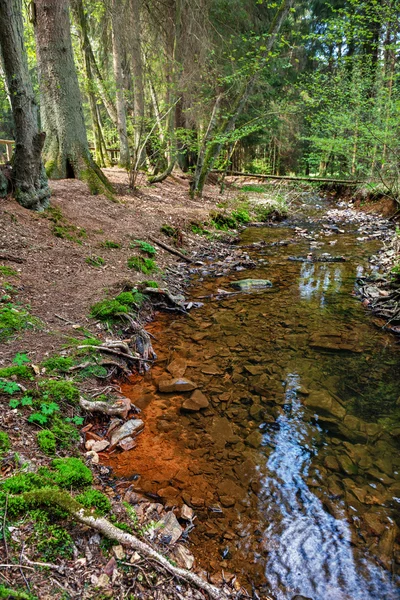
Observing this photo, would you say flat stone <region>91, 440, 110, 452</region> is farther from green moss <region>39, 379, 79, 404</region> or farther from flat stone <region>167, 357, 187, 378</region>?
flat stone <region>167, 357, 187, 378</region>

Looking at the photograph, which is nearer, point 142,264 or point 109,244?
point 142,264

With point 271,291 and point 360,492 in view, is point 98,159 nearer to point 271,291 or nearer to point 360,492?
point 271,291

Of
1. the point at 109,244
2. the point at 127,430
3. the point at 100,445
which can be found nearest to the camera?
the point at 100,445

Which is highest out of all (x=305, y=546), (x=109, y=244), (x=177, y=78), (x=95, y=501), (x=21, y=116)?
(x=177, y=78)

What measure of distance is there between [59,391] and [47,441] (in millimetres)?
563

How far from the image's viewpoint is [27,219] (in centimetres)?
597

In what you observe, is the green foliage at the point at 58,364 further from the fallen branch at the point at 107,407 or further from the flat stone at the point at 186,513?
the flat stone at the point at 186,513

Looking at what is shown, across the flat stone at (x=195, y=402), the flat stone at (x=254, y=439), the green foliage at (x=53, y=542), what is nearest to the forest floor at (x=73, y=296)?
the green foliage at (x=53, y=542)

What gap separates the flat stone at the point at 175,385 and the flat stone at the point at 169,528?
1445 mm

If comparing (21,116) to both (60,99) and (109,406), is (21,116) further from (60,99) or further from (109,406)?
(109,406)

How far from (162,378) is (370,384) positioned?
2394 mm

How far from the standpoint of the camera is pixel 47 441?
2490mm

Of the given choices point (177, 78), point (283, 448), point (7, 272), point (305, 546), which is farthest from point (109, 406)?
point (177, 78)

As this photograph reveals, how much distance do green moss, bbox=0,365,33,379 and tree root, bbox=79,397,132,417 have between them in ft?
1.62
